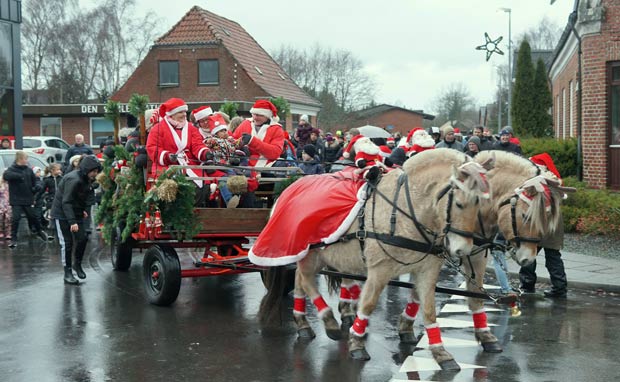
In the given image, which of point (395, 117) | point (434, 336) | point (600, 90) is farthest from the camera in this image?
point (395, 117)

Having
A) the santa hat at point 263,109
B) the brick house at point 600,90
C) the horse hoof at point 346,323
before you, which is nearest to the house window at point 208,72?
the brick house at point 600,90

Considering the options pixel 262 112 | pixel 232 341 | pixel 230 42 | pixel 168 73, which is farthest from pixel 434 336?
pixel 168 73

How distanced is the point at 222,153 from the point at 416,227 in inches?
150

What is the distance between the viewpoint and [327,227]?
720 cm

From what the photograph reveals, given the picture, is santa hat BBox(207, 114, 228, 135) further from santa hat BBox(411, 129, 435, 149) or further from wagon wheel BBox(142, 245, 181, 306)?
santa hat BBox(411, 129, 435, 149)

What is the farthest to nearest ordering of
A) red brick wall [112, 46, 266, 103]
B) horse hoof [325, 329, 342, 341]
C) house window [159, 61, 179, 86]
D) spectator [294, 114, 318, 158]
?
house window [159, 61, 179, 86]
red brick wall [112, 46, 266, 103]
spectator [294, 114, 318, 158]
horse hoof [325, 329, 342, 341]

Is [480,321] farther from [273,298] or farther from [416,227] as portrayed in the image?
[273,298]

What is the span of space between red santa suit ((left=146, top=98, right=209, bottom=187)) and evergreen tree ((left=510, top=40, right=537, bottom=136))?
24.5 meters

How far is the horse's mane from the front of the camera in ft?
21.5

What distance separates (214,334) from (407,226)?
8.03 ft

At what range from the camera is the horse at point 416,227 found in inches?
249

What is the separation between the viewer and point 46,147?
30.9 meters

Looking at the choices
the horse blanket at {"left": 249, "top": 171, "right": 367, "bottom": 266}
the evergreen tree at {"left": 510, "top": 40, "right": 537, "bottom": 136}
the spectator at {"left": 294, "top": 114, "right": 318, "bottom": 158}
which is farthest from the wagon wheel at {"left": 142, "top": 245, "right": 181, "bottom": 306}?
the evergreen tree at {"left": 510, "top": 40, "right": 537, "bottom": 136}

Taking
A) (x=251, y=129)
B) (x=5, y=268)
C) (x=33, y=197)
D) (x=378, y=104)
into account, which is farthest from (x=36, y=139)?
(x=378, y=104)
